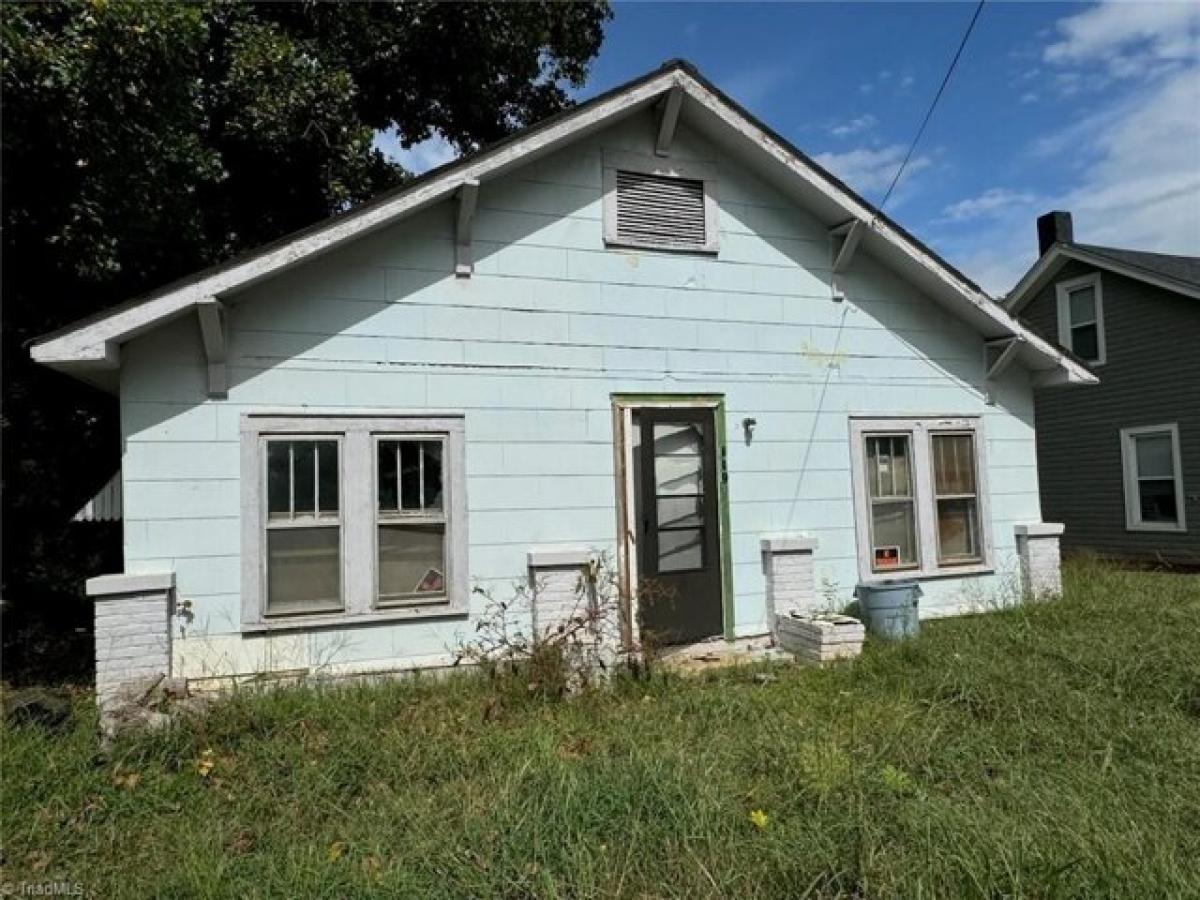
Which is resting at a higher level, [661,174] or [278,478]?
[661,174]

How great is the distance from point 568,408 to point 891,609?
12.0 ft

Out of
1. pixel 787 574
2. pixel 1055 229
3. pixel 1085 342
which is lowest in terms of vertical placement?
pixel 787 574

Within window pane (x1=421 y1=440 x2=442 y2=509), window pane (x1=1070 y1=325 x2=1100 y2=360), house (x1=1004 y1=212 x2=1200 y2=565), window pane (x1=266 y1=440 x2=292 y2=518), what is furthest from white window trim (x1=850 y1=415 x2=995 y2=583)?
window pane (x1=1070 y1=325 x2=1100 y2=360)

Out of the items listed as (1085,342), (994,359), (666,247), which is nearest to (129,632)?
(666,247)

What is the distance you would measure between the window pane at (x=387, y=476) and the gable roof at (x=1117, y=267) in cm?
1214

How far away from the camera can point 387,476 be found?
21.2 ft

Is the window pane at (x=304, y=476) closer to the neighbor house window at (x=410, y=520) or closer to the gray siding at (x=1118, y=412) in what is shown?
the neighbor house window at (x=410, y=520)

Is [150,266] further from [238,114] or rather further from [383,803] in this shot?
[383,803]

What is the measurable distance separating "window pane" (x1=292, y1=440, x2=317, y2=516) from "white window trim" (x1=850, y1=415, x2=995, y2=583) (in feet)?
17.4

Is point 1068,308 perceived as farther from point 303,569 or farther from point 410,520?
point 303,569

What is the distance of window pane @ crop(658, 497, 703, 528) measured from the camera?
7.41m

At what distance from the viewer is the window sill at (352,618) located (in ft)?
19.7

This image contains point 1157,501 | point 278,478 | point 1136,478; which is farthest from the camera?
point 1136,478

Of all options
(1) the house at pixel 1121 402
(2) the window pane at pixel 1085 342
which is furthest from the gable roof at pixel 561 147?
(2) the window pane at pixel 1085 342
